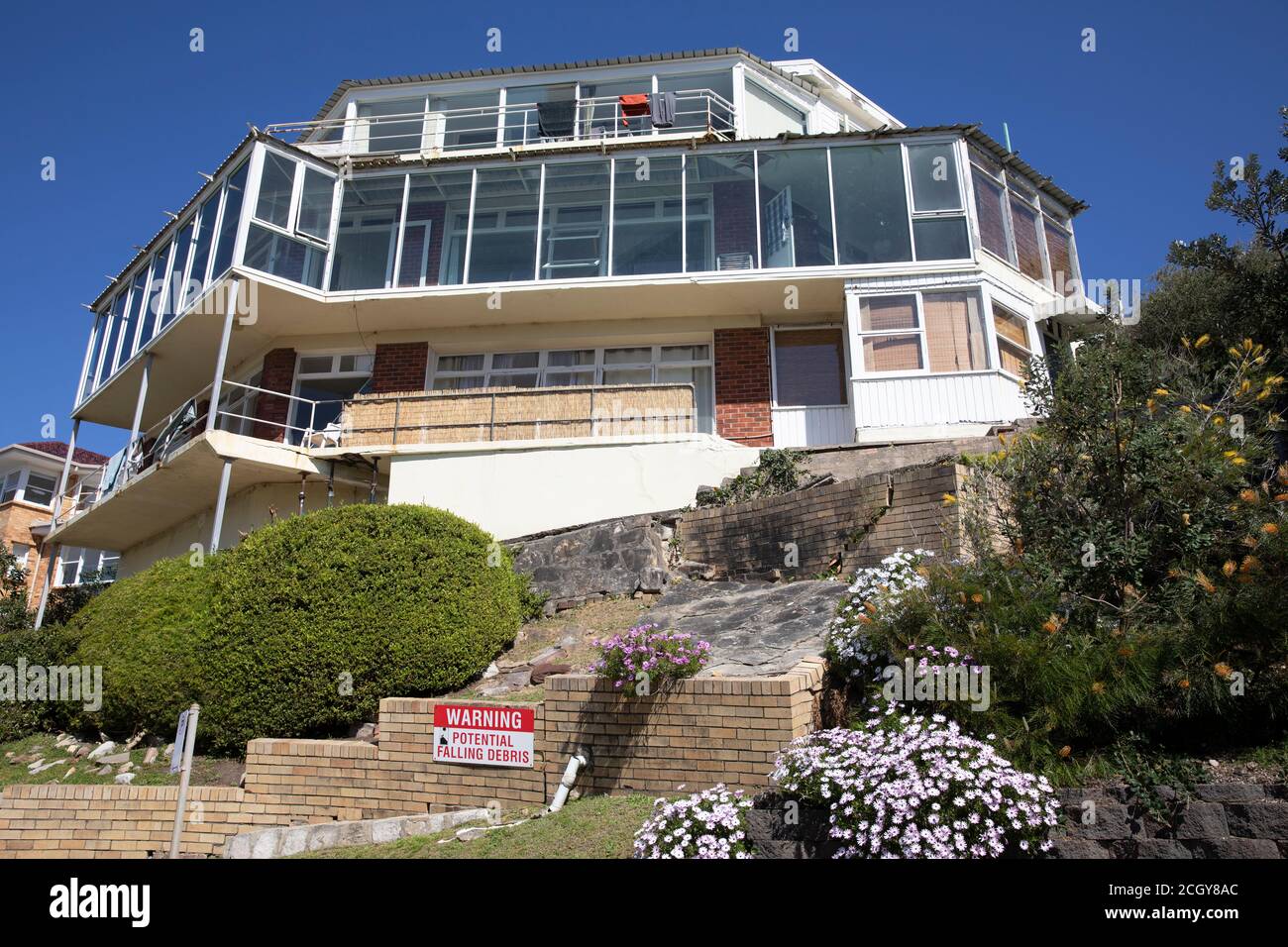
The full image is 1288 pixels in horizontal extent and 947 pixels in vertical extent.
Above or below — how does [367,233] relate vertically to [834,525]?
above

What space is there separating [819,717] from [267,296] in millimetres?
12963

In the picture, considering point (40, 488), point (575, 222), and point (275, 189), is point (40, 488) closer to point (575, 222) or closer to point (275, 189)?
point (275, 189)

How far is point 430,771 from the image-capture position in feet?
26.8

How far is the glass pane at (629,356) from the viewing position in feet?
57.2

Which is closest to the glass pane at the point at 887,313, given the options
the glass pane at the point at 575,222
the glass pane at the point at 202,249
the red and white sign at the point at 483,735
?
the glass pane at the point at 575,222

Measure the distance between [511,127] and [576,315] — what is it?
5.28 metres

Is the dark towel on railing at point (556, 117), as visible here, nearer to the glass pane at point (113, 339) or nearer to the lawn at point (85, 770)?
the glass pane at point (113, 339)

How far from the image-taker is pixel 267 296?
53.2 feet

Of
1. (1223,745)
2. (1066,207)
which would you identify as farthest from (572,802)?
(1066,207)

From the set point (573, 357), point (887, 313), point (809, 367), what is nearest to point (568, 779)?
point (887, 313)

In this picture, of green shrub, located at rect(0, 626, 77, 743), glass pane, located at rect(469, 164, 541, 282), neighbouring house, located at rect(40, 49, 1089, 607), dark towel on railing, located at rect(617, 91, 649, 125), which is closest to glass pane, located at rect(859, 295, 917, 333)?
neighbouring house, located at rect(40, 49, 1089, 607)

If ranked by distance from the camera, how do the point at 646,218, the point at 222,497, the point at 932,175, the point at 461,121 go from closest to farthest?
the point at 222,497 → the point at 932,175 → the point at 646,218 → the point at 461,121

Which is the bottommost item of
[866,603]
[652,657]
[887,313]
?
[652,657]
